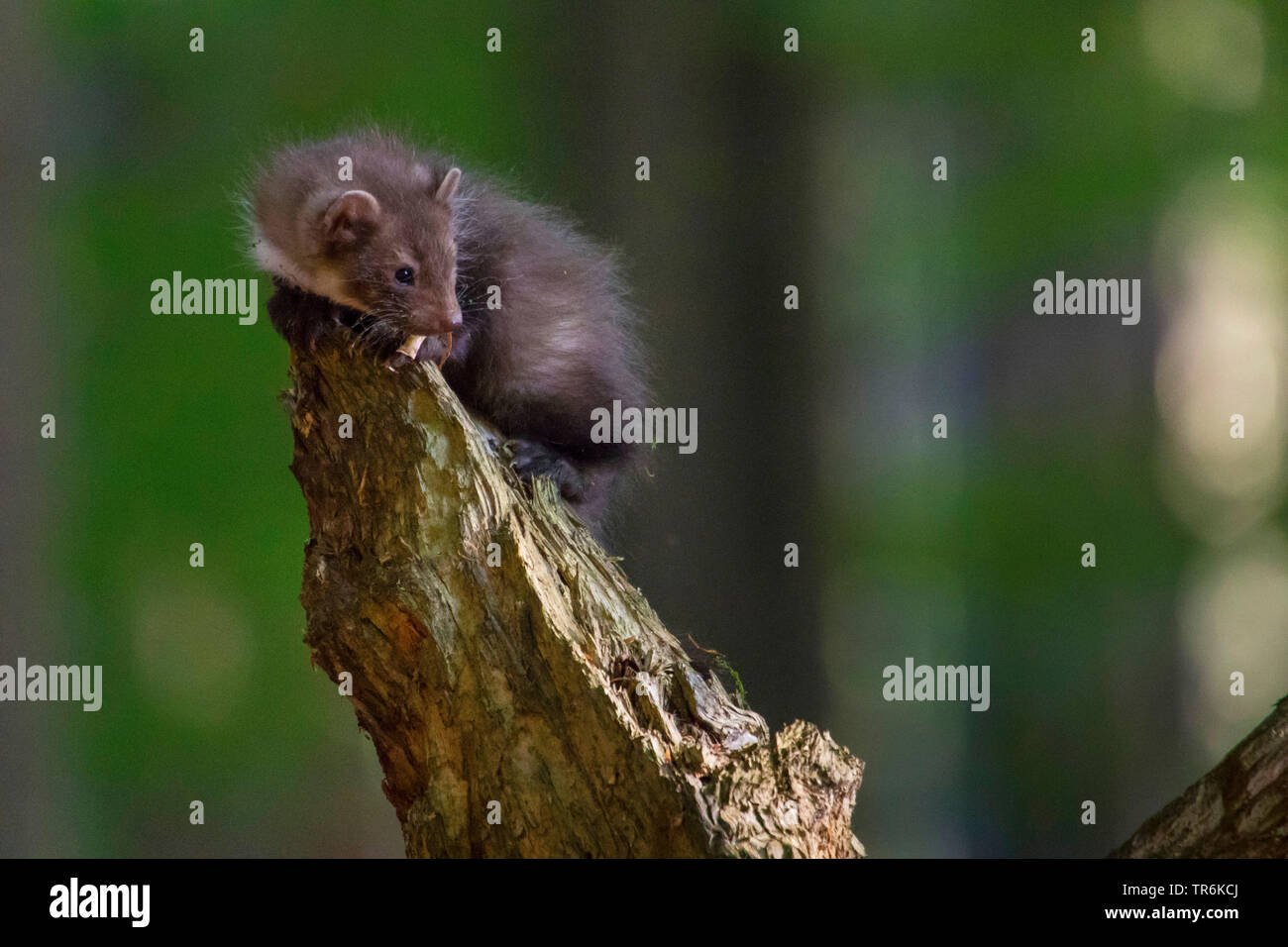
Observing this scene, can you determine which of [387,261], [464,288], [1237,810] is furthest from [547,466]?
[1237,810]

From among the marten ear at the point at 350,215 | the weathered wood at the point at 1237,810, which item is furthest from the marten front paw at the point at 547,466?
the weathered wood at the point at 1237,810

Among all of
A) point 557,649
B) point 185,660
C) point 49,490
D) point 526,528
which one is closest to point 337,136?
point 526,528

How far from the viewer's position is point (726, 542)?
173 inches

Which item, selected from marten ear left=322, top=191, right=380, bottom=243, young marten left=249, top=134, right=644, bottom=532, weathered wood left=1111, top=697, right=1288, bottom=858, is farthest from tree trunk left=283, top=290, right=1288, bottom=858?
marten ear left=322, top=191, right=380, bottom=243

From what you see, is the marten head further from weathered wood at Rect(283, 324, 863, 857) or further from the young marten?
weathered wood at Rect(283, 324, 863, 857)

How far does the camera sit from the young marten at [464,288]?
2801 millimetres

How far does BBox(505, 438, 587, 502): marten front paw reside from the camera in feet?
9.74

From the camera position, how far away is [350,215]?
2.80m

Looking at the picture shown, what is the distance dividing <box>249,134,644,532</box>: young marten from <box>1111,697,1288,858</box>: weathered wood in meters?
1.58

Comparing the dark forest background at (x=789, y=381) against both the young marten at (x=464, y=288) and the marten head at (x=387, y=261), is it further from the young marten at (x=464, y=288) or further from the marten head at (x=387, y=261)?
the marten head at (x=387, y=261)

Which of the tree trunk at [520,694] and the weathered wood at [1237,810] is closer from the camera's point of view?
the weathered wood at [1237,810]

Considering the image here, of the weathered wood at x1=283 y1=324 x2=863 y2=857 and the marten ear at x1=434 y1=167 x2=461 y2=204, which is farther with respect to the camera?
the marten ear at x1=434 y1=167 x2=461 y2=204

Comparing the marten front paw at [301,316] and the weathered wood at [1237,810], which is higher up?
the marten front paw at [301,316]

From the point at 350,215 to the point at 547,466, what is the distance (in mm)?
824
